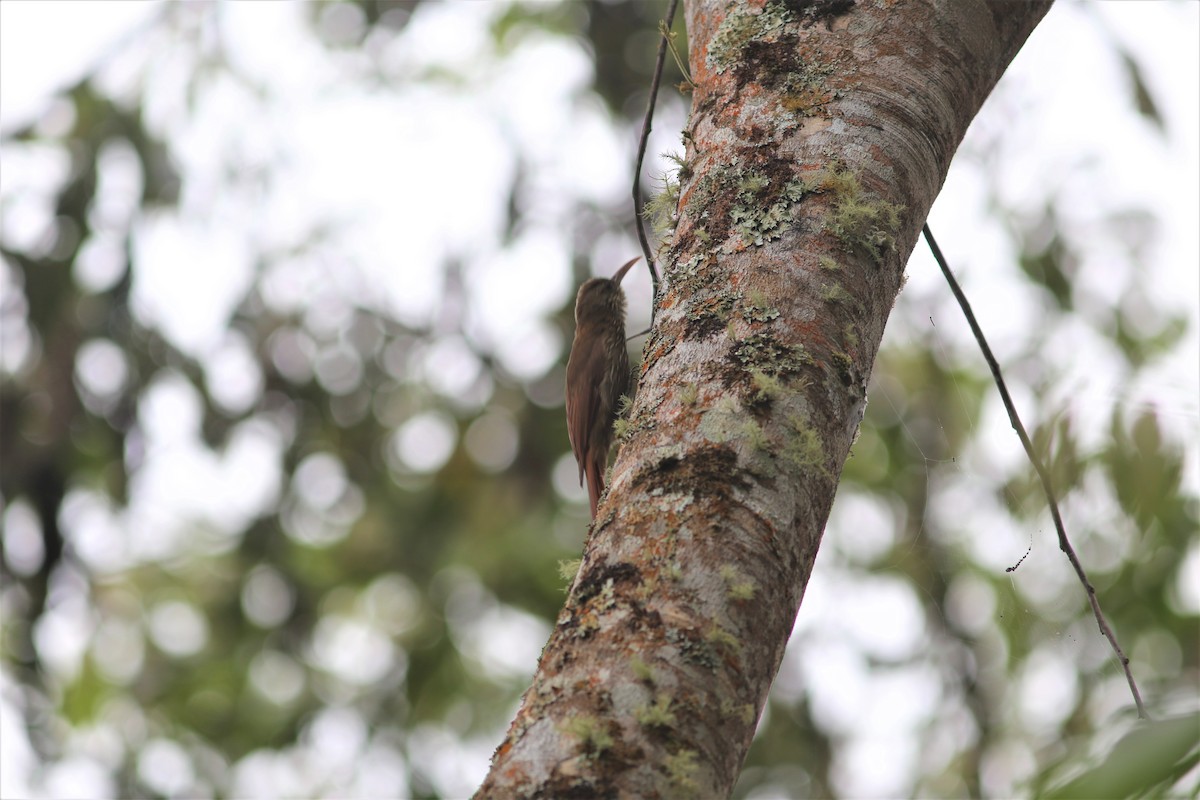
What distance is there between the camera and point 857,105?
5.78 feet

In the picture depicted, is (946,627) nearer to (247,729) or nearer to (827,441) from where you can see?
(247,729)

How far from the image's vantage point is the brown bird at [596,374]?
4148mm

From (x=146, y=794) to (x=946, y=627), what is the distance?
14.3 ft

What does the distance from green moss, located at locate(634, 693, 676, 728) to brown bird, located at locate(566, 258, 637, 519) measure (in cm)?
254

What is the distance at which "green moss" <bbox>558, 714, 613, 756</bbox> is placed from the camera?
1209 millimetres

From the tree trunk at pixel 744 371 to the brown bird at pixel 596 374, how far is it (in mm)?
2127

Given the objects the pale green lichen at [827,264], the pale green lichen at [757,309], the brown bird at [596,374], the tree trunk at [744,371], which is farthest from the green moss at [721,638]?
the brown bird at [596,374]

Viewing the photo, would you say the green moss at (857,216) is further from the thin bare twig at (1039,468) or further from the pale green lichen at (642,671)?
the pale green lichen at (642,671)

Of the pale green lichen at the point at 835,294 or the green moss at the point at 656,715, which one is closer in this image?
the green moss at the point at 656,715

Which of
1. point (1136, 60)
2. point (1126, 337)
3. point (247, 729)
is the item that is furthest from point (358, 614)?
point (1136, 60)

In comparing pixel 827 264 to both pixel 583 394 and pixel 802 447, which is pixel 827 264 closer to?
pixel 802 447

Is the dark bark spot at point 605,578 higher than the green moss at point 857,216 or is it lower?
lower

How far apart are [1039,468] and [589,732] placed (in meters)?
1.02

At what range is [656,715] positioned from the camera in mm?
1238
